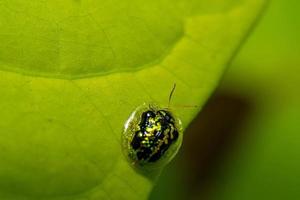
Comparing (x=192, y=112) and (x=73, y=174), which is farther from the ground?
(x=192, y=112)

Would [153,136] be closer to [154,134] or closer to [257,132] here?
[154,134]

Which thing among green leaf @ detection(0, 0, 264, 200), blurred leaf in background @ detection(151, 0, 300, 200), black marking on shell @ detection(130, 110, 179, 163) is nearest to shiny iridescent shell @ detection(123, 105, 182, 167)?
black marking on shell @ detection(130, 110, 179, 163)

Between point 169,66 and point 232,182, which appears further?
point 232,182

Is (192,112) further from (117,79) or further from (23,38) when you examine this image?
(23,38)

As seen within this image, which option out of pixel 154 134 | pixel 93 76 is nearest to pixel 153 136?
pixel 154 134

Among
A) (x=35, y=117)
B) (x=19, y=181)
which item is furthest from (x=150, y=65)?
(x=19, y=181)

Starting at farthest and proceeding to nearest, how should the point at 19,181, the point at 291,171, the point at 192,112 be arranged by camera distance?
the point at 291,171
the point at 192,112
the point at 19,181

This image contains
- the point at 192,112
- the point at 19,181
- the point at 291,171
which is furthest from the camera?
the point at 291,171
